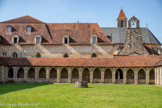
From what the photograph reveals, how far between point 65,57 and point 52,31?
226 inches

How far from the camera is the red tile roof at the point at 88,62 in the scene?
41094 millimetres

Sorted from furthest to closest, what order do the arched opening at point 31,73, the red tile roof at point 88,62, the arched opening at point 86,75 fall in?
the arched opening at point 31,73 < the arched opening at point 86,75 < the red tile roof at point 88,62

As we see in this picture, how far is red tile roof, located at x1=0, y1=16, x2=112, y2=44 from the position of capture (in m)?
45.8

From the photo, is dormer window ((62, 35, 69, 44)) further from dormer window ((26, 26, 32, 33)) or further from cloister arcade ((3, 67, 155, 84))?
dormer window ((26, 26, 32, 33))

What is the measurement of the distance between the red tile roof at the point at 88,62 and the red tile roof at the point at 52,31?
412cm

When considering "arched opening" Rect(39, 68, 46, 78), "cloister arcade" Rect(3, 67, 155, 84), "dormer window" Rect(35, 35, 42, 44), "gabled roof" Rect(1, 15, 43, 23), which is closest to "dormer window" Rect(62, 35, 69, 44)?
"dormer window" Rect(35, 35, 42, 44)

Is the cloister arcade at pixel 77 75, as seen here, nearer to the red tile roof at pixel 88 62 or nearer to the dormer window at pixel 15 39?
the red tile roof at pixel 88 62

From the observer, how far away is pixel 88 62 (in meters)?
41.9

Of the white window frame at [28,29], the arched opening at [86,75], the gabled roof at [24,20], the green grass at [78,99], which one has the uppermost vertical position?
the gabled roof at [24,20]

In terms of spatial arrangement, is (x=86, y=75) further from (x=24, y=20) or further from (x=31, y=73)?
(x=24, y=20)

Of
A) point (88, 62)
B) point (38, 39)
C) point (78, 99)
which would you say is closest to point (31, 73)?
point (38, 39)

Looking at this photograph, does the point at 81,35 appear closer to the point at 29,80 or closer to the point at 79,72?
the point at 79,72

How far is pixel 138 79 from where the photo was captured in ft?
135

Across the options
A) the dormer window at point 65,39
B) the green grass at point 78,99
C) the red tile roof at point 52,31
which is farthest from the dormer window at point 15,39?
the green grass at point 78,99
